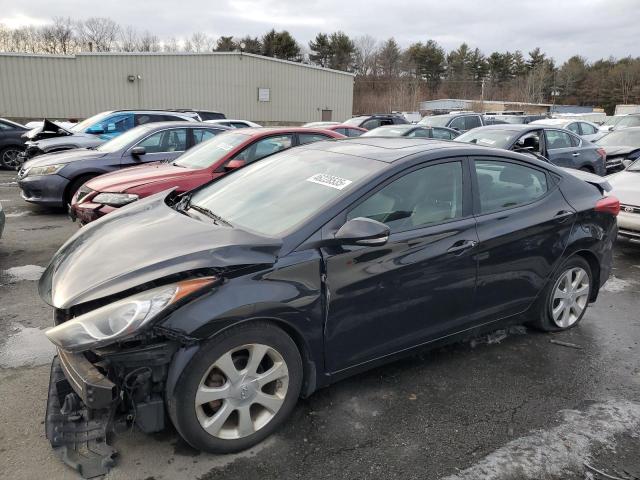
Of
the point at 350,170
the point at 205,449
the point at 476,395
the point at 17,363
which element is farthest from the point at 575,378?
the point at 17,363

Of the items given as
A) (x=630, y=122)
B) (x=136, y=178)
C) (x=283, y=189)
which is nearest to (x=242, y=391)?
(x=283, y=189)

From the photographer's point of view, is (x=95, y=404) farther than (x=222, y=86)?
No

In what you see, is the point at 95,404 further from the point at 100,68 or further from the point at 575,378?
the point at 100,68

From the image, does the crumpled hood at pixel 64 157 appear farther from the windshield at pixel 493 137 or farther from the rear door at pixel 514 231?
the rear door at pixel 514 231

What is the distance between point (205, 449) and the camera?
256 cm

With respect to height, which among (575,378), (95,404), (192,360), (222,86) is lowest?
(575,378)

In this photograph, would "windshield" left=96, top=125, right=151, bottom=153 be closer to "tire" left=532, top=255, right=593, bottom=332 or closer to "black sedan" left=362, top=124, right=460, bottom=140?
"black sedan" left=362, top=124, right=460, bottom=140

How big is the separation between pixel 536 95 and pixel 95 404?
3318 inches

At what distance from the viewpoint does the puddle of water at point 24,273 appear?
5199 mm

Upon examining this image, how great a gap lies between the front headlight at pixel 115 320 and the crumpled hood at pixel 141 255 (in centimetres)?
9

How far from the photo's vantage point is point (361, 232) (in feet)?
8.80

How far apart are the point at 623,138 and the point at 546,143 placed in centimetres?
427

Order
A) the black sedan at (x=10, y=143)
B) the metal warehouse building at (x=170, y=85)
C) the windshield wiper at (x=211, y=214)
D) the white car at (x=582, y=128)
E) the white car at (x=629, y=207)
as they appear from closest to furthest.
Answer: the windshield wiper at (x=211, y=214), the white car at (x=629, y=207), the black sedan at (x=10, y=143), the white car at (x=582, y=128), the metal warehouse building at (x=170, y=85)

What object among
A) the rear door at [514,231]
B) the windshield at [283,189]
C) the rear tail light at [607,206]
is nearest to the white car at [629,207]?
the rear tail light at [607,206]
